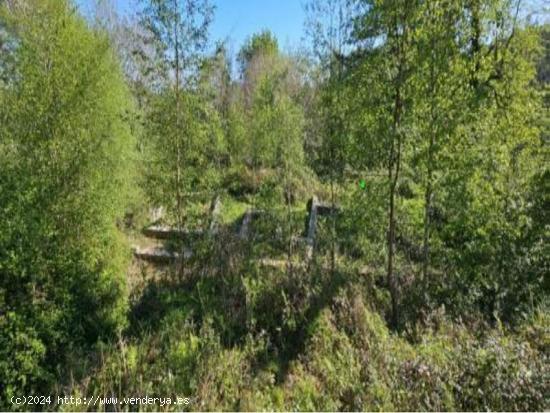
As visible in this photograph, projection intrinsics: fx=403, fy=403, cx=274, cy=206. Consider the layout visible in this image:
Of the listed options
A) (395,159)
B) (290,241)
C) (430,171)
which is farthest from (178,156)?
(430,171)

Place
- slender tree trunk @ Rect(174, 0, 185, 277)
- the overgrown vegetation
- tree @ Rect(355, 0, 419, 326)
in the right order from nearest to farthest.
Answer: the overgrown vegetation < tree @ Rect(355, 0, 419, 326) < slender tree trunk @ Rect(174, 0, 185, 277)

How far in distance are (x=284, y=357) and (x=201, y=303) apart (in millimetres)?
1334

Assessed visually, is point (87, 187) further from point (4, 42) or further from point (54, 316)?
point (4, 42)

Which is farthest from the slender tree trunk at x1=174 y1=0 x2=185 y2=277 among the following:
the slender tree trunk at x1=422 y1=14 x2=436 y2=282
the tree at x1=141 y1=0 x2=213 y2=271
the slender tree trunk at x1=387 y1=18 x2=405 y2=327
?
the slender tree trunk at x1=422 y1=14 x2=436 y2=282

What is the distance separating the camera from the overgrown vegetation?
3.48 metres

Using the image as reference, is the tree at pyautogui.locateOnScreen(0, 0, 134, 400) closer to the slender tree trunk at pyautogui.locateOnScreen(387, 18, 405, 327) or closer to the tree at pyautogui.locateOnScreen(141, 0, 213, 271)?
the tree at pyautogui.locateOnScreen(141, 0, 213, 271)

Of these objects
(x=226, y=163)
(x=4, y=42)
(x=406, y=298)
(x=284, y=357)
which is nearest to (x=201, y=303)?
(x=284, y=357)

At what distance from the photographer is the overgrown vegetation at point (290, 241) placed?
3477 millimetres

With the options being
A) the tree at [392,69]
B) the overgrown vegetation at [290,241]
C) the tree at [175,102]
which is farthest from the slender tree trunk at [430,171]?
the tree at [175,102]

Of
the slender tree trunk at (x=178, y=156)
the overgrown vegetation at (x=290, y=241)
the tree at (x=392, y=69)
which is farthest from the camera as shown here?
the slender tree trunk at (x=178, y=156)

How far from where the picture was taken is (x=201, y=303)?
499 centimetres

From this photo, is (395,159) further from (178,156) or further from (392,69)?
(178,156)

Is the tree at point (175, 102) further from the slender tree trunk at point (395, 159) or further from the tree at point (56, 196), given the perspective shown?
the slender tree trunk at point (395, 159)

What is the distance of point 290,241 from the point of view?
6.45 meters
